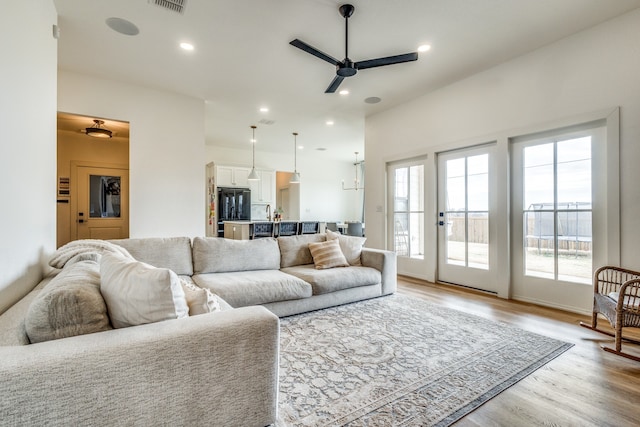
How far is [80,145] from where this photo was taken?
5.98 m

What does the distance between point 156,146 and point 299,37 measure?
106 inches

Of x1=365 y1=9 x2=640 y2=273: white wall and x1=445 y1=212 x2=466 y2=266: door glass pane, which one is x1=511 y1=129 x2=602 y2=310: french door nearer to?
x1=365 y1=9 x2=640 y2=273: white wall

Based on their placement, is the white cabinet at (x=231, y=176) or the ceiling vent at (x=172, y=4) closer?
the ceiling vent at (x=172, y=4)

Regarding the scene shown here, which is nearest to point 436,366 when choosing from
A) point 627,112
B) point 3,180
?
point 3,180

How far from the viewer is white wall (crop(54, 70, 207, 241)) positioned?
3982 millimetres

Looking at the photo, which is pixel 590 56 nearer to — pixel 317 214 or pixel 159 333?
pixel 159 333

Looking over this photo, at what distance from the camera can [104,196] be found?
6219mm

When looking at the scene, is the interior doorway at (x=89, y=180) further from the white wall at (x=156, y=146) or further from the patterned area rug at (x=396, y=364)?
the patterned area rug at (x=396, y=364)

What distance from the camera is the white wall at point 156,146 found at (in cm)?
398

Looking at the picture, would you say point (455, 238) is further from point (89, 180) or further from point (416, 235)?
point (89, 180)

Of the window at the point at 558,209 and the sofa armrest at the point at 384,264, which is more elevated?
the window at the point at 558,209

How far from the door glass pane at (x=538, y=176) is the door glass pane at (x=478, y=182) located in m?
0.46

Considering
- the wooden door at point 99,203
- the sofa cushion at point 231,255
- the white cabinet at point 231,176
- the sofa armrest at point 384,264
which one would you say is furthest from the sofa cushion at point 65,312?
the white cabinet at point 231,176

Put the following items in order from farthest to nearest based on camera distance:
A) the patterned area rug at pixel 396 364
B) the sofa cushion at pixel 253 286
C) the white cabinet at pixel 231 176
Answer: the white cabinet at pixel 231 176 < the sofa cushion at pixel 253 286 < the patterned area rug at pixel 396 364
